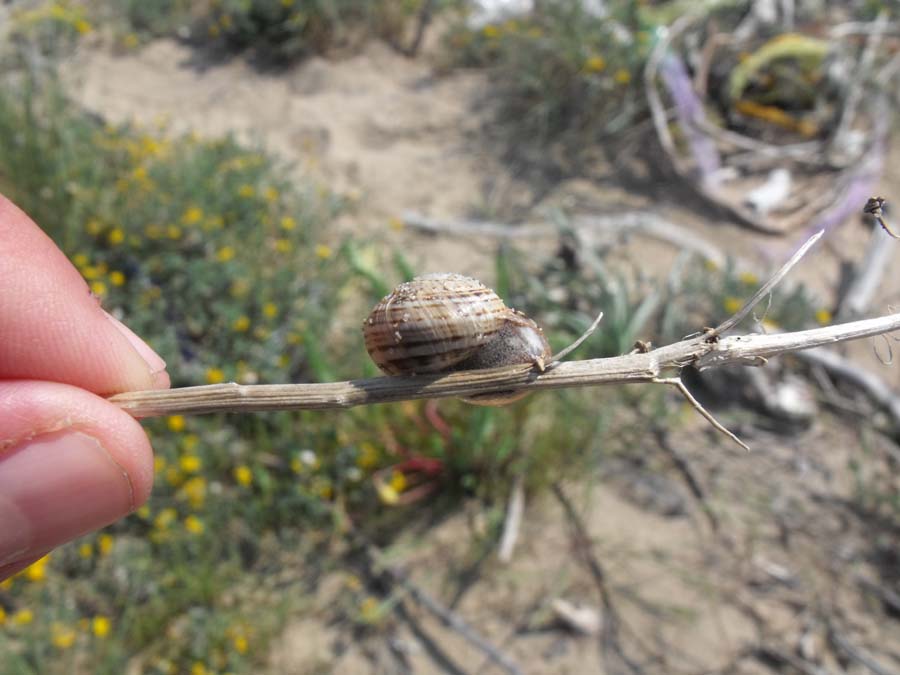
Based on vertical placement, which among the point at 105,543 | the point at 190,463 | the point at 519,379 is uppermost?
the point at 519,379

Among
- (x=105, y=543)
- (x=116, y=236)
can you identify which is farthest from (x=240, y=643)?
(x=116, y=236)

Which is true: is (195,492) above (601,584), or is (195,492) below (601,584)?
below

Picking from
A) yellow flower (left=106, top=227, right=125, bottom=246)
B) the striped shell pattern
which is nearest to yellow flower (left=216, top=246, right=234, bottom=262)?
yellow flower (left=106, top=227, right=125, bottom=246)

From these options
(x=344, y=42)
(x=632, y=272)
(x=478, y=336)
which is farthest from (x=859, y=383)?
(x=344, y=42)

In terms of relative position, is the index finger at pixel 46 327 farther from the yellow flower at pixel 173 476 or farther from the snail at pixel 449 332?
the yellow flower at pixel 173 476

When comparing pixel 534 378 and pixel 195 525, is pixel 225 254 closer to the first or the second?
pixel 195 525

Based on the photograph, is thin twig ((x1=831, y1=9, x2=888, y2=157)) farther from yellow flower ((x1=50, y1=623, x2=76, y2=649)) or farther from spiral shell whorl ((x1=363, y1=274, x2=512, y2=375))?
yellow flower ((x1=50, y1=623, x2=76, y2=649))
